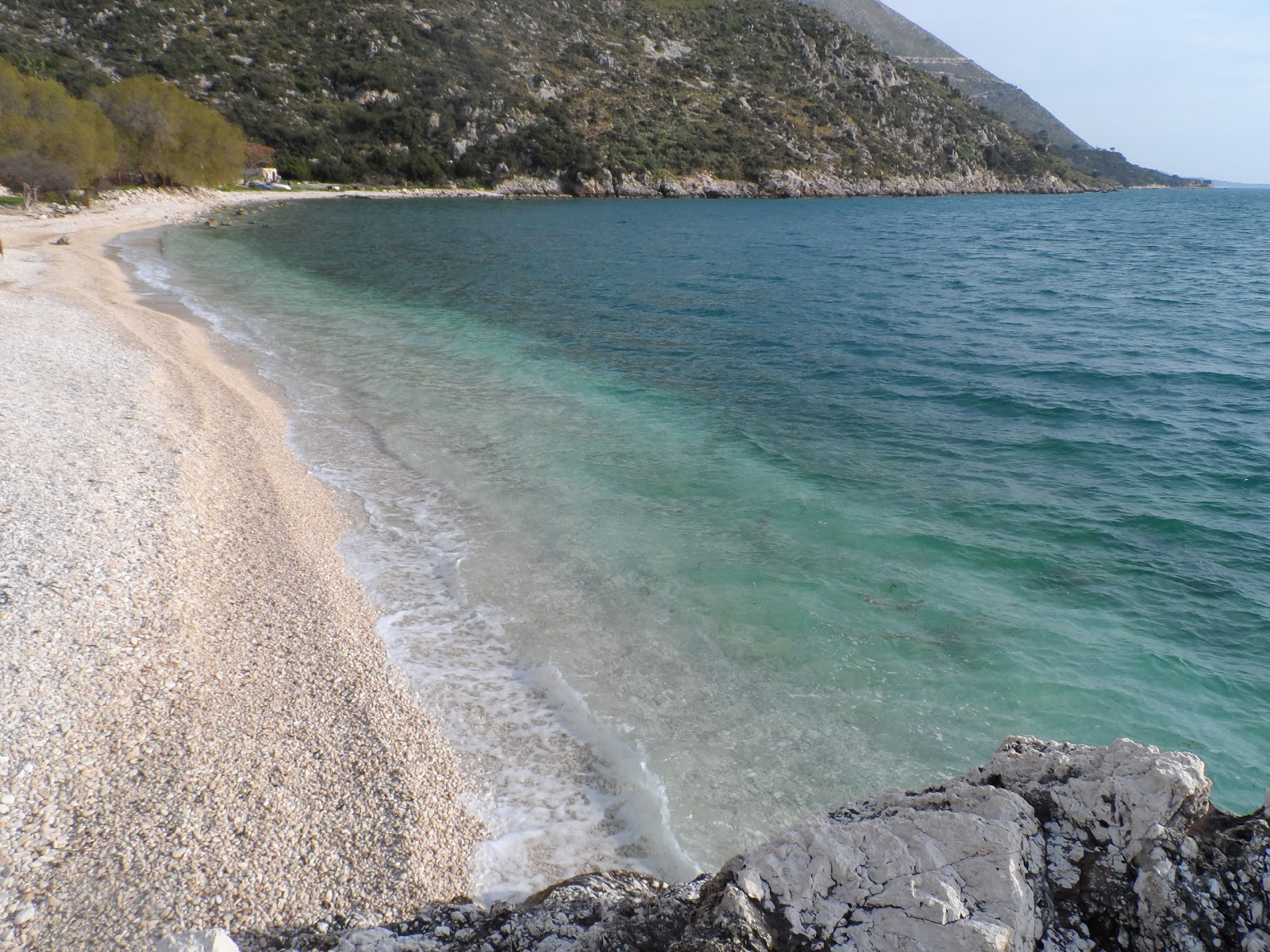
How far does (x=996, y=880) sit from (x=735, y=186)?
12397 cm

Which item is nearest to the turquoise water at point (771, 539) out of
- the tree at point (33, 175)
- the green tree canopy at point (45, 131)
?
A: the tree at point (33, 175)

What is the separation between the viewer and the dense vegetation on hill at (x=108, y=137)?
43688mm

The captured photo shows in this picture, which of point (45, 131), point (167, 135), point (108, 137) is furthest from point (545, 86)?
point (45, 131)

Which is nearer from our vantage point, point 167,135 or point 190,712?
point 190,712

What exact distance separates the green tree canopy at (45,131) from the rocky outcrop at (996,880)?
5618cm

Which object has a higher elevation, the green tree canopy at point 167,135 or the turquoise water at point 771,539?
the green tree canopy at point 167,135

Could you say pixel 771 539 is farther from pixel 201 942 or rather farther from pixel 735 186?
pixel 735 186

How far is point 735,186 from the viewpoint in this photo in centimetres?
11650

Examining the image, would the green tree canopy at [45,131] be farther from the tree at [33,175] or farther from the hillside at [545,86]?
the hillside at [545,86]

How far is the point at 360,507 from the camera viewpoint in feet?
37.2

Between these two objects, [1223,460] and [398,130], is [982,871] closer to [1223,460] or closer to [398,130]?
[1223,460]

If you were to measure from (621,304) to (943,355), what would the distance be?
501 inches

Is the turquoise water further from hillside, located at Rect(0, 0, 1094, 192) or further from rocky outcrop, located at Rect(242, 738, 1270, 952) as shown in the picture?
hillside, located at Rect(0, 0, 1094, 192)

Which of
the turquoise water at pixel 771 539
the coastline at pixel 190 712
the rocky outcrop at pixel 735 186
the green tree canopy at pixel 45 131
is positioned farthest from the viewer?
the rocky outcrop at pixel 735 186
